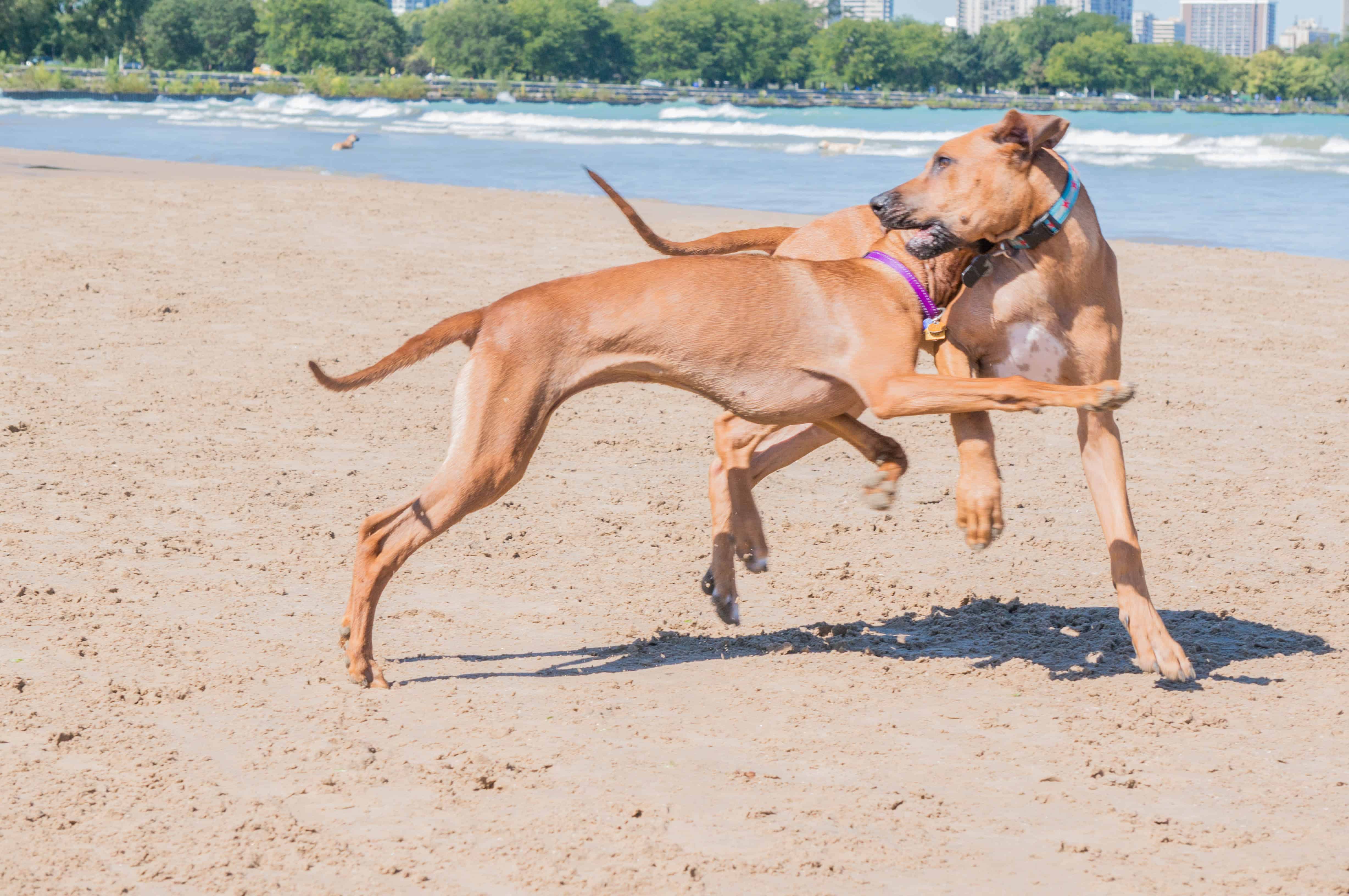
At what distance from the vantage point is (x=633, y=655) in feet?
15.5

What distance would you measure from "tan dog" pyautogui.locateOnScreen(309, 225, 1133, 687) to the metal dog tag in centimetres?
19

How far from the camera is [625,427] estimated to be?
777 centimetres

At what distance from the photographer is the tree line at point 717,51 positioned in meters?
117

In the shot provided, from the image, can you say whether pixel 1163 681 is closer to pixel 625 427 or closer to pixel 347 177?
pixel 625 427

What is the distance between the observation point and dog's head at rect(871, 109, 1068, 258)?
170 inches

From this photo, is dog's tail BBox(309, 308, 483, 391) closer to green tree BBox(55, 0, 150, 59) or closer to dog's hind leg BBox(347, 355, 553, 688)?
dog's hind leg BBox(347, 355, 553, 688)

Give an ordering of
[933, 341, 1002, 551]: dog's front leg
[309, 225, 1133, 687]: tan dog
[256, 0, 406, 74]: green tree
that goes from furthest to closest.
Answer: [256, 0, 406, 74]: green tree, [933, 341, 1002, 551]: dog's front leg, [309, 225, 1133, 687]: tan dog

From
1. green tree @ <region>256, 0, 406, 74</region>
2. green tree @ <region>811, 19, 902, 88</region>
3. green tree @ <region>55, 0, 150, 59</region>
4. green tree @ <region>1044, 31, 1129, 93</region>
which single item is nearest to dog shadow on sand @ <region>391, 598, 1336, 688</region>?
green tree @ <region>55, 0, 150, 59</region>

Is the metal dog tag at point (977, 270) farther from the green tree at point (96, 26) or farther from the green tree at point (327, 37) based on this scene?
the green tree at point (327, 37)

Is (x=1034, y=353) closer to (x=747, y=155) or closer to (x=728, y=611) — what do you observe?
(x=728, y=611)

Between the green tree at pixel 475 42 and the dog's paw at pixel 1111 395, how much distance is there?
122532mm

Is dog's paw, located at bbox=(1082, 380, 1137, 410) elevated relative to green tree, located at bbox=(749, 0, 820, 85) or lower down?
lower down

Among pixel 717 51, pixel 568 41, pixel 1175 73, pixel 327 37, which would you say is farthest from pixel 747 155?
pixel 1175 73

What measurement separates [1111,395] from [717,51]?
432ft
